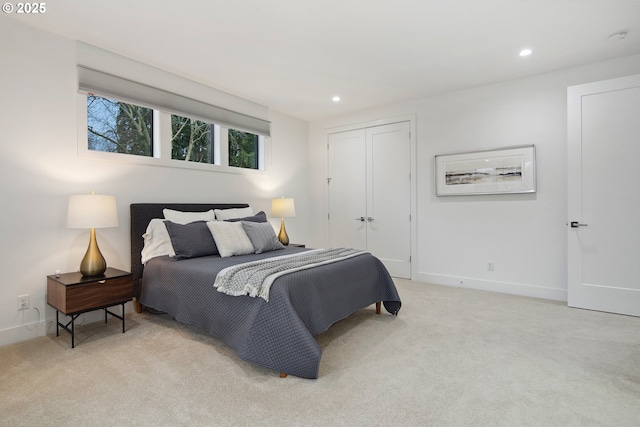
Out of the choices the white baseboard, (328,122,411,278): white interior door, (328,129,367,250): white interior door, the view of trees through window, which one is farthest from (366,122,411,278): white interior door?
the view of trees through window

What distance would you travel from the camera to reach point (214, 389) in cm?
199

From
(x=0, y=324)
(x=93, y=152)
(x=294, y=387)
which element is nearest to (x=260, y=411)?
(x=294, y=387)

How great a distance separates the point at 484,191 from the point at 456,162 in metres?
0.52

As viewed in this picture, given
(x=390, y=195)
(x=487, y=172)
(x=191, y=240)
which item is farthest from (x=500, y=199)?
(x=191, y=240)

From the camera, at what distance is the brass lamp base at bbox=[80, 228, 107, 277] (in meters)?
2.79

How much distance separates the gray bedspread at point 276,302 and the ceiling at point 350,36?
1.99 meters

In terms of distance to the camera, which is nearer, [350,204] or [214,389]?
[214,389]

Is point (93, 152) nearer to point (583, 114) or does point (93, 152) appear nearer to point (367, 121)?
point (367, 121)

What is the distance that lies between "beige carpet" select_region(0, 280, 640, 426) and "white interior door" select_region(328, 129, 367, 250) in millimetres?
2427

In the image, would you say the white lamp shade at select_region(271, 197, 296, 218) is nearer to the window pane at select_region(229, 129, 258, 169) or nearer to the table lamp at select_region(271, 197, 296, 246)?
the table lamp at select_region(271, 197, 296, 246)

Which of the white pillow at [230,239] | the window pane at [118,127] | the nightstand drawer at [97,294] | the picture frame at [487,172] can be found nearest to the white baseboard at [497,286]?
the picture frame at [487,172]

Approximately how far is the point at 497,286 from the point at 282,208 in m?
2.99

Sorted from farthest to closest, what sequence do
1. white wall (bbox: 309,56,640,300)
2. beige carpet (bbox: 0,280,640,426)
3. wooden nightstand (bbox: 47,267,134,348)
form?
white wall (bbox: 309,56,640,300) → wooden nightstand (bbox: 47,267,134,348) → beige carpet (bbox: 0,280,640,426)

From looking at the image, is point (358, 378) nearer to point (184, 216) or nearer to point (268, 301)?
point (268, 301)
